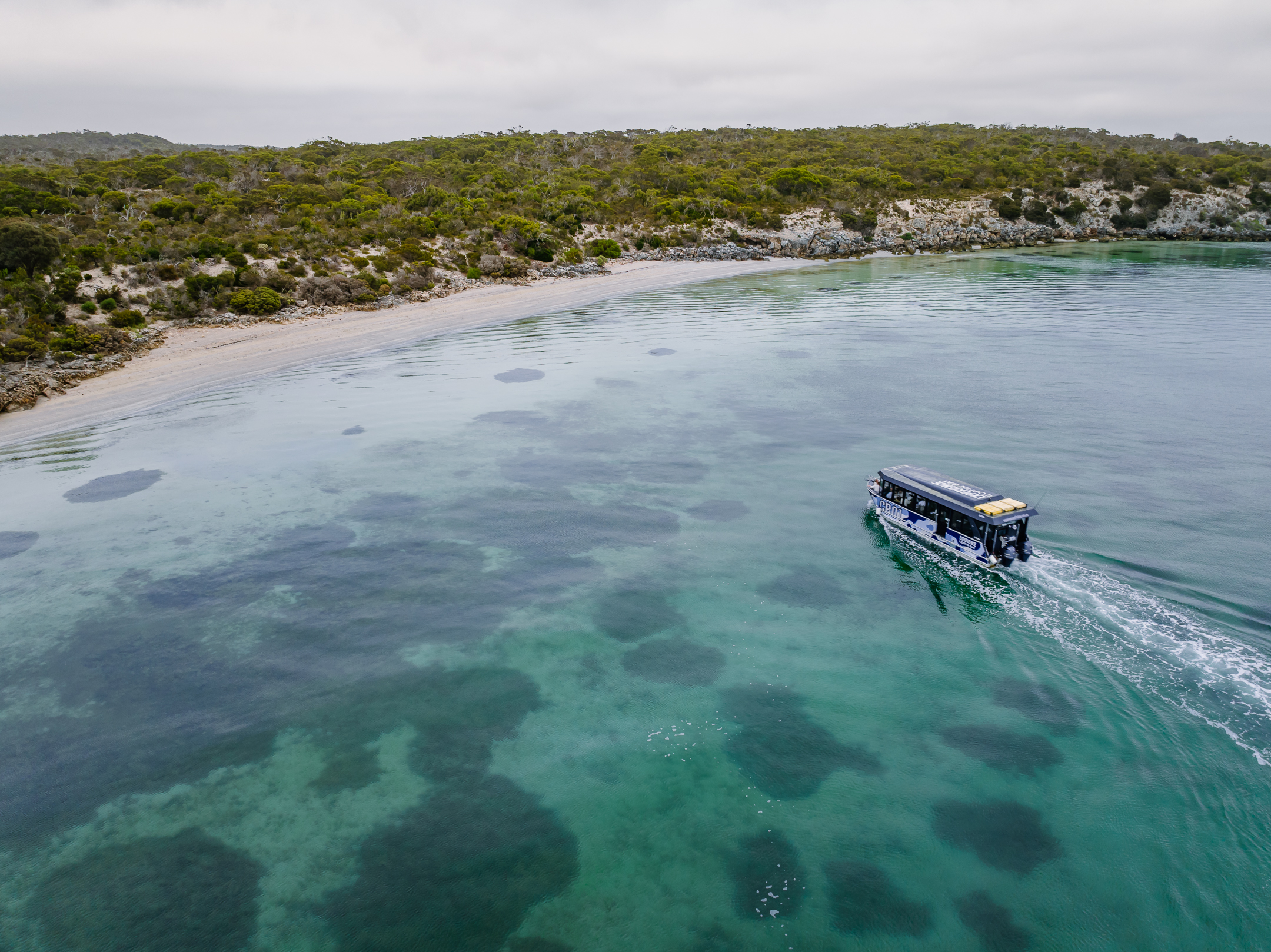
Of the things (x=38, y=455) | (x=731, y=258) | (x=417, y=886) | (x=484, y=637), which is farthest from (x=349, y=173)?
(x=417, y=886)

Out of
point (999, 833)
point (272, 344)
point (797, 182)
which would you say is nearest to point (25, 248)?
point (272, 344)

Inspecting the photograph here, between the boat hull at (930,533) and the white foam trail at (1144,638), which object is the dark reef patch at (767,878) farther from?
the boat hull at (930,533)

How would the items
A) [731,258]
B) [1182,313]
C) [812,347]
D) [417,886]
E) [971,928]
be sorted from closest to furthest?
[971,928] → [417,886] → [812,347] → [1182,313] → [731,258]

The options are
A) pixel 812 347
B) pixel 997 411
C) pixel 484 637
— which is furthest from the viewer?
pixel 812 347

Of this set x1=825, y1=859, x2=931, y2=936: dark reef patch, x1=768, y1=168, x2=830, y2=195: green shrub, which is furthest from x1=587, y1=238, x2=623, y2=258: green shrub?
x1=825, y1=859, x2=931, y2=936: dark reef patch

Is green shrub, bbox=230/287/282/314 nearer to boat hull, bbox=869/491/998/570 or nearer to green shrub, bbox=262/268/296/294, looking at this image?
green shrub, bbox=262/268/296/294

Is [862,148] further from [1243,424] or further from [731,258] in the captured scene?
[1243,424]

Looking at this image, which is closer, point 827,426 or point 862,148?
point 827,426

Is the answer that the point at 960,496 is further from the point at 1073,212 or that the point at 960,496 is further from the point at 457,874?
the point at 1073,212
